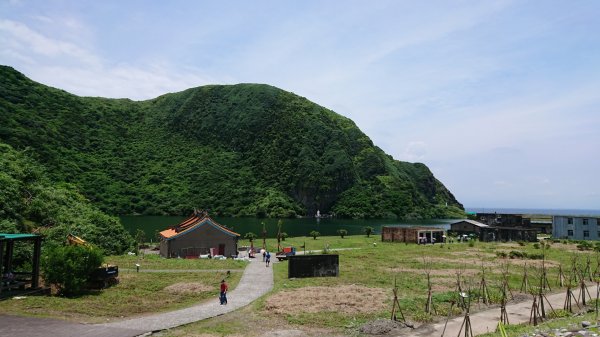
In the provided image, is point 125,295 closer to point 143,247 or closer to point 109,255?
point 109,255

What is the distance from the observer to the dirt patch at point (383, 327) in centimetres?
2306

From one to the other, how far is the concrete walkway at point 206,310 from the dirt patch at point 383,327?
9.10 metres

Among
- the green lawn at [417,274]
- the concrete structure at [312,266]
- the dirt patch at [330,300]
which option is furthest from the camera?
the concrete structure at [312,266]

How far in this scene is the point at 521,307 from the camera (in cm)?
2970

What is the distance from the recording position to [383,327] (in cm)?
2350

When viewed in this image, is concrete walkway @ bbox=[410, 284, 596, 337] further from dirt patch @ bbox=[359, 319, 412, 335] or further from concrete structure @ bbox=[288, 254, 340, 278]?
concrete structure @ bbox=[288, 254, 340, 278]

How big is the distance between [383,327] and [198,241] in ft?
124

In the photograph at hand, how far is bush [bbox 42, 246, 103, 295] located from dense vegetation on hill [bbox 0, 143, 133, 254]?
1364 cm

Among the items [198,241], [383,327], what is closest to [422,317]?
[383,327]

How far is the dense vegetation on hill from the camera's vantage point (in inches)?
1725

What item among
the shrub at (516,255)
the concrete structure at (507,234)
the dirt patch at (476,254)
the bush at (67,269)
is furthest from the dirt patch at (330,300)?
the concrete structure at (507,234)

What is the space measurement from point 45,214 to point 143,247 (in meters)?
21.6

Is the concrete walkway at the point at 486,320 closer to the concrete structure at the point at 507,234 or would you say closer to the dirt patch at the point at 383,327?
the dirt patch at the point at 383,327

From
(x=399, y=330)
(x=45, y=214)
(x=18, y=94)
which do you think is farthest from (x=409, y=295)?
(x=18, y=94)
